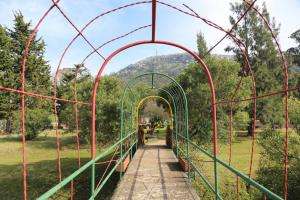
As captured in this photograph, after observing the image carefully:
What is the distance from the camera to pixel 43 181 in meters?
24.6

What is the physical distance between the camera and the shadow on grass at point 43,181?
21.5 meters

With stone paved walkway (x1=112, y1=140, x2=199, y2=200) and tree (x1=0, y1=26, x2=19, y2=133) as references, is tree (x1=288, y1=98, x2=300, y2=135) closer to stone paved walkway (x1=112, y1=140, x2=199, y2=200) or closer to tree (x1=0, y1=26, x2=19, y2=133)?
stone paved walkway (x1=112, y1=140, x2=199, y2=200)

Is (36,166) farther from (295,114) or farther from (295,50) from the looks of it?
(295,50)

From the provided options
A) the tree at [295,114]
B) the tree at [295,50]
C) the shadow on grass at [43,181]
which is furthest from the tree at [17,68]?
the tree at [295,114]

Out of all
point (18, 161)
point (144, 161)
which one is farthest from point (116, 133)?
point (144, 161)

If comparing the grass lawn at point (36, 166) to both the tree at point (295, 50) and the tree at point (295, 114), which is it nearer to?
the tree at point (295, 114)

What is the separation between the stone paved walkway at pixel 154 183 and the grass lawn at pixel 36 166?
1075 centimetres

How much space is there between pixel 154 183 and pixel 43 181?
17.3m

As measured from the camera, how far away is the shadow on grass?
70.4 feet

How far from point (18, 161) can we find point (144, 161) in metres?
21.5

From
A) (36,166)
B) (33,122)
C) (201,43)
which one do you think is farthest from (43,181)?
(201,43)

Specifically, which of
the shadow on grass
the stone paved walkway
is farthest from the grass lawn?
the stone paved walkway

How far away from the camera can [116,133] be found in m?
28.8

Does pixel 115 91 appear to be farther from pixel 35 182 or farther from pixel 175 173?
pixel 175 173
